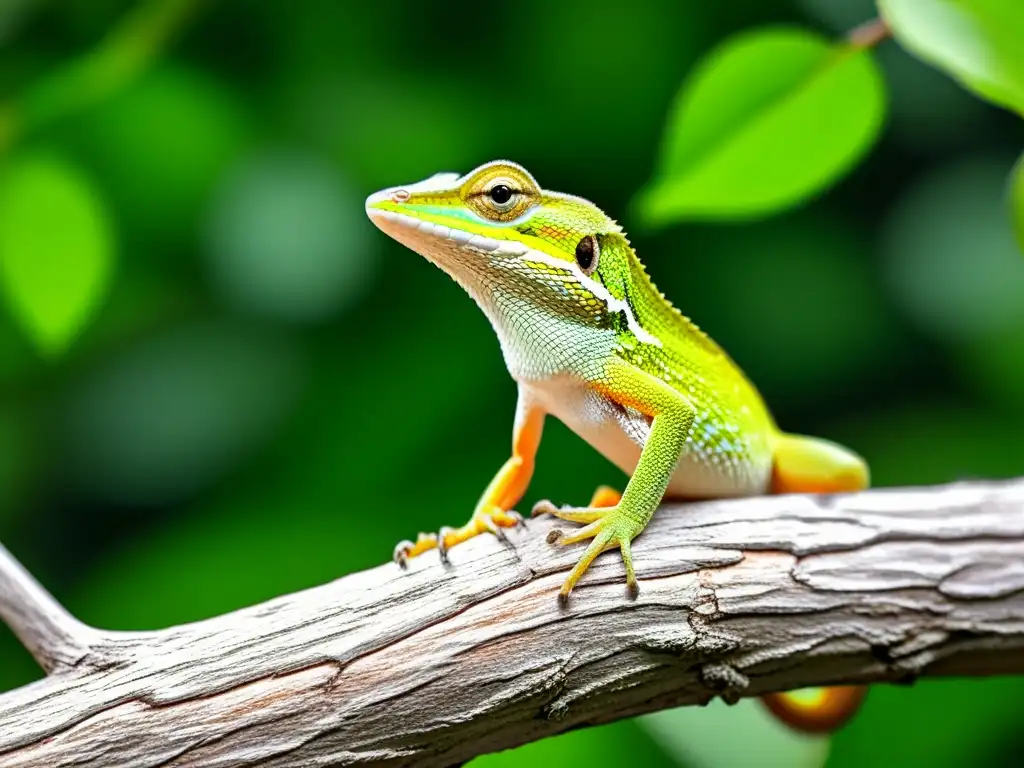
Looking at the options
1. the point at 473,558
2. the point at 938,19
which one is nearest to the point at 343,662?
the point at 473,558

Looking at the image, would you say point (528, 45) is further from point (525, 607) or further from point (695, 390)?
point (525, 607)

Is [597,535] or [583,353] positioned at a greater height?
[583,353]

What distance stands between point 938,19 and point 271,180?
222 cm

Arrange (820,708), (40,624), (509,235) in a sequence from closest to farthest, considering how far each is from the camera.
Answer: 1. (40,624)
2. (509,235)
3. (820,708)

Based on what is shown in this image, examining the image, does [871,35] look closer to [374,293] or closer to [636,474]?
[636,474]

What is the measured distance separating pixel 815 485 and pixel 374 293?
69.0 inches

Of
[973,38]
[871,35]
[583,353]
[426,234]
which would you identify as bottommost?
[583,353]

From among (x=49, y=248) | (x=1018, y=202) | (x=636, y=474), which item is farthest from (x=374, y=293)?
(x=1018, y=202)

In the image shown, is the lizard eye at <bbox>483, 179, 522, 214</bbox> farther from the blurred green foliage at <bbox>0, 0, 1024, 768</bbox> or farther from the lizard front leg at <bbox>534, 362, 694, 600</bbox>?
the blurred green foliage at <bbox>0, 0, 1024, 768</bbox>

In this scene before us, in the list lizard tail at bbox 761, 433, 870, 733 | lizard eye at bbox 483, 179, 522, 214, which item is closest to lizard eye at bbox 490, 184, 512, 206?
lizard eye at bbox 483, 179, 522, 214

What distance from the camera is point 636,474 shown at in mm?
1708

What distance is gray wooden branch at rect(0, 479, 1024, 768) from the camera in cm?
149

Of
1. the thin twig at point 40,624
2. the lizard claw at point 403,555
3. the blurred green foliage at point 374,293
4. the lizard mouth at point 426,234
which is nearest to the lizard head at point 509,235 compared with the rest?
the lizard mouth at point 426,234

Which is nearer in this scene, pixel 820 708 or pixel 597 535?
pixel 597 535
